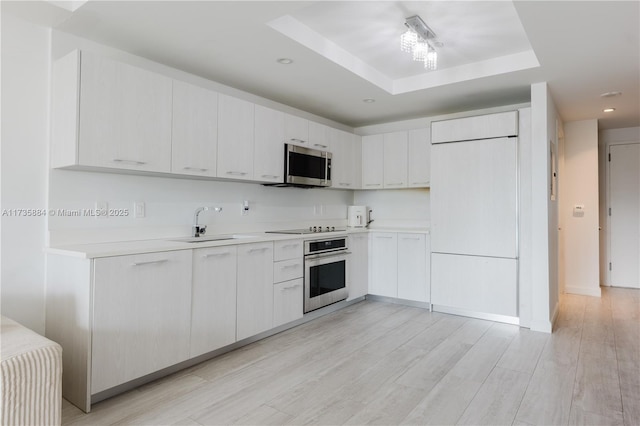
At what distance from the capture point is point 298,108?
14.4ft

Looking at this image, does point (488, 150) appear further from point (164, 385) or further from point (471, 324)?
point (164, 385)

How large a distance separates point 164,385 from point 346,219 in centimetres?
331

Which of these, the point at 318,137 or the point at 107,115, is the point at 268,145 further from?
the point at 107,115

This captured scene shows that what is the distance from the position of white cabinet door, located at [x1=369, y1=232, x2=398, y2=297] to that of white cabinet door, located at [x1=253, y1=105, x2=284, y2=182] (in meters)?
1.51

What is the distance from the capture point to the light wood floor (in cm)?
204

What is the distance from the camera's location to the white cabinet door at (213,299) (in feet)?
8.58

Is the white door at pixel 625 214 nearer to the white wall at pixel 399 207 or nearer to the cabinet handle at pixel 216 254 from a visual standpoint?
the white wall at pixel 399 207

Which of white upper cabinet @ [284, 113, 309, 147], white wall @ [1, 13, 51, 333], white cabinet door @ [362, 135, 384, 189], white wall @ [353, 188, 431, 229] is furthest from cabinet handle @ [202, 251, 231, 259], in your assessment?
white wall @ [353, 188, 431, 229]

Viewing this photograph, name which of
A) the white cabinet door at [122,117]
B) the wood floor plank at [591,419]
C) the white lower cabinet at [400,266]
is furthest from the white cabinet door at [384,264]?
the white cabinet door at [122,117]

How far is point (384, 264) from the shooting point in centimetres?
448

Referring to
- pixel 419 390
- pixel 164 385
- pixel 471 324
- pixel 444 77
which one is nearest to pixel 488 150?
pixel 444 77

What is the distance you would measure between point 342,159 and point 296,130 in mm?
881

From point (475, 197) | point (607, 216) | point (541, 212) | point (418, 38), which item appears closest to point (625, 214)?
point (607, 216)

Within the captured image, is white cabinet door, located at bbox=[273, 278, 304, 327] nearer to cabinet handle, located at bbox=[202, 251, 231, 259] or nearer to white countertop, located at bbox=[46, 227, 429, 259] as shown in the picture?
white countertop, located at bbox=[46, 227, 429, 259]
